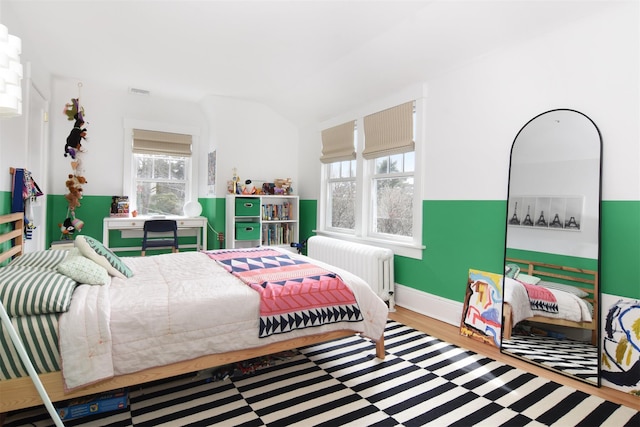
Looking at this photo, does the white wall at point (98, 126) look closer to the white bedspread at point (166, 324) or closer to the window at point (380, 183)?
the window at point (380, 183)

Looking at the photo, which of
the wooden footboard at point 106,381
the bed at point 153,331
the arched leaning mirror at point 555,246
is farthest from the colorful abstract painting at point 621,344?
the wooden footboard at point 106,381

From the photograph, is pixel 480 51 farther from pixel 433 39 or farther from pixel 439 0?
pixel 439 0

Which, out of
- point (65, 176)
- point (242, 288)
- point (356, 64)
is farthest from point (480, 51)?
point (65, 176)

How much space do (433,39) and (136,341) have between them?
124 inches

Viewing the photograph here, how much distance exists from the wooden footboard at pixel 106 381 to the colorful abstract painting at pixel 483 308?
157cm

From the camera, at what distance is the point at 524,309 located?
265 cm

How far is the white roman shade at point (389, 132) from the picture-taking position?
3.68 meters

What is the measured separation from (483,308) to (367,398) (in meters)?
1.42

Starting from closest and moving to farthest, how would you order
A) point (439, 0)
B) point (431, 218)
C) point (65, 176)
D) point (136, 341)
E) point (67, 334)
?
point (67, 334) → point (136, 341) → point (439, 0) → point (431, 218) → point (65, 176)

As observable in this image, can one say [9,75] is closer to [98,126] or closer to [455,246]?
[455,246]

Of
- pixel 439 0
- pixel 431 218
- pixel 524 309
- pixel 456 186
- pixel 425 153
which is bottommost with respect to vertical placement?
pixel 524 309

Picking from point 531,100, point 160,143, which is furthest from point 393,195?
point 160,143

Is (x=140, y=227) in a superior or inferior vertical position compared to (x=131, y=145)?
inferior

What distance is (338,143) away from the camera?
4.71 metres
